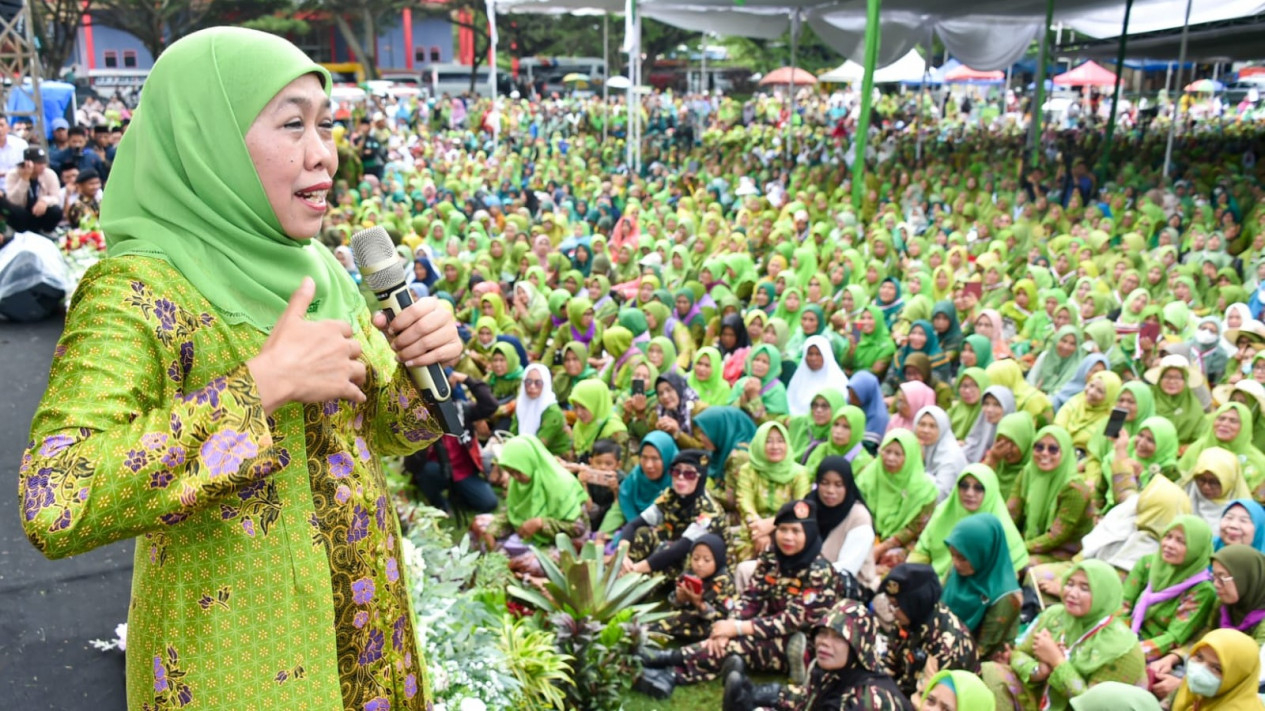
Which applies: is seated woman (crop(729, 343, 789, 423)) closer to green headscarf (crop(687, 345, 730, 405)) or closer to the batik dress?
green headscarf (crop(687, 345, 730, 405))

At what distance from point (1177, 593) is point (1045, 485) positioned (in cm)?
106

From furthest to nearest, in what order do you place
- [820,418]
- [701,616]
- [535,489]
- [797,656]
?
1. [820,418]
2. [535,489]
3. [701,616]
4. [797,656]

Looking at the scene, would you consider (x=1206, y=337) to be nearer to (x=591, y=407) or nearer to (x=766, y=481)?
(x=766, y=481)

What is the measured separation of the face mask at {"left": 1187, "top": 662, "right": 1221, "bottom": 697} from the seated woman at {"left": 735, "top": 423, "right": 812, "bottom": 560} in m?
2.08

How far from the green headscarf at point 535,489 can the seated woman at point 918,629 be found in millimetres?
1867

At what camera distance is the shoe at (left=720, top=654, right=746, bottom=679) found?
4.01 m

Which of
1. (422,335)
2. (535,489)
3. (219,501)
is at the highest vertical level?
(422,335)

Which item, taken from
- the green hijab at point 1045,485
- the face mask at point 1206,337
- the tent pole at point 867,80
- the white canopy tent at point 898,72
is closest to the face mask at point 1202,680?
the green hijab at point 1045,485

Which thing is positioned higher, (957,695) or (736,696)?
(957,695)

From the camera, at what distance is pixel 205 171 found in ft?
3.63

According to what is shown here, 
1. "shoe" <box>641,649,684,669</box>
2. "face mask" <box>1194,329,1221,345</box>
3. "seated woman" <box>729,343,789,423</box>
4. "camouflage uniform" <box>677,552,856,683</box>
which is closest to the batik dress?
"shoe" <box>641,649,684,669</box>

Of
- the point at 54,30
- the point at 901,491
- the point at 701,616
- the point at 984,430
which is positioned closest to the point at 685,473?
the point at 701,616

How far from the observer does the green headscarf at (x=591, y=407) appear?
600 cm

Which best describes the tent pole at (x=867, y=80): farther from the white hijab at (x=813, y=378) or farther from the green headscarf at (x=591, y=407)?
the green headscarf at (x=591, y=407)
